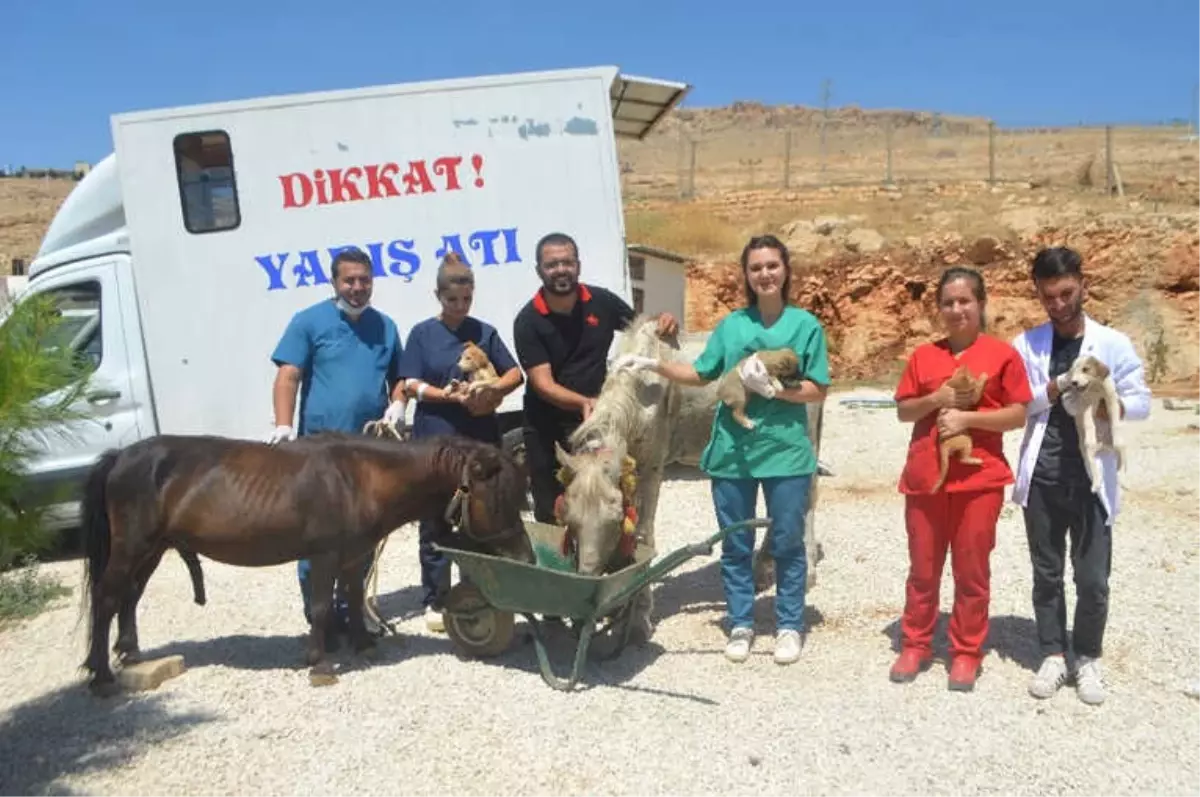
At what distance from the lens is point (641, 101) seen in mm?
7949

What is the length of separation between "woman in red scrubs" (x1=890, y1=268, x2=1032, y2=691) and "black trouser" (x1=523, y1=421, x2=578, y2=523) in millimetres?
1672

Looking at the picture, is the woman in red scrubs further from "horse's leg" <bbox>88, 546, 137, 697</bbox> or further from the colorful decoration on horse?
"horse's leg" <bbox>88, 546, 137, 697</bbox>

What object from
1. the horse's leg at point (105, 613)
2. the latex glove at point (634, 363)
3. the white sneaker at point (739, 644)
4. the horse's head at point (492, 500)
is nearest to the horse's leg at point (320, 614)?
the horse's head at point (492, 500)

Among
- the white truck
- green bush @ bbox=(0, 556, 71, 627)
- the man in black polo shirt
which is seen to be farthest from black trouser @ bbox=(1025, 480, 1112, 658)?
green bush @ bbox=(0, 556, 71, 627)

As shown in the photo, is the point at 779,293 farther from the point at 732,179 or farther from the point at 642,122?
the point at 732,179

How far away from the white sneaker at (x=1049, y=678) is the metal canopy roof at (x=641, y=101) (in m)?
4.80

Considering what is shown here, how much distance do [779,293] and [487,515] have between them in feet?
5.39

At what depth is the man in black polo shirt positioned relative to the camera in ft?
14.3

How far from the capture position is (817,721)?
11.9 feet

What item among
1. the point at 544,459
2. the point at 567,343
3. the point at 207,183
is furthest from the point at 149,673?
the point at 207,183

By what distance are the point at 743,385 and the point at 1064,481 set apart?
137 centimetres

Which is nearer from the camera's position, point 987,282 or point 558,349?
point 558,349

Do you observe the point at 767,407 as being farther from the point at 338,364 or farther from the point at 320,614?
the point at 320,614

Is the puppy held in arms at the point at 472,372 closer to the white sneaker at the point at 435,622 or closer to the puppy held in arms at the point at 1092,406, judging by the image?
the white sneaker at the point at 435,622
